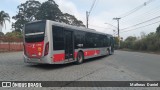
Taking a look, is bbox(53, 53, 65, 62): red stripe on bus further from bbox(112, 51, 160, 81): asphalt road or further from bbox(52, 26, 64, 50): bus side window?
bbox(112, 51, 160, 81): asphalt road

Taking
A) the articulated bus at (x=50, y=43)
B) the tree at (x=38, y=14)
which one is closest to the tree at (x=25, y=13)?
the tree at (x=38, y=14)

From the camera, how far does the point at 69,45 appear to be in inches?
557

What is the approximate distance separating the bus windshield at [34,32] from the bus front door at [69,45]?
2.14 metres

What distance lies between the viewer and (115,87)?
7875 millimetres

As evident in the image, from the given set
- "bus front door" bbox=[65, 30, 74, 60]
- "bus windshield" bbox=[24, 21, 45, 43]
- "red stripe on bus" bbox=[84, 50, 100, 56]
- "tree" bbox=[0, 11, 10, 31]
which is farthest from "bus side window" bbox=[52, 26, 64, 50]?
"tree" bbox=[0, 11, 10, 31]

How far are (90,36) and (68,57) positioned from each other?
508 centimetres

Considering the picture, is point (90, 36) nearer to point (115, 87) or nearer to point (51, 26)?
point (51, 26)

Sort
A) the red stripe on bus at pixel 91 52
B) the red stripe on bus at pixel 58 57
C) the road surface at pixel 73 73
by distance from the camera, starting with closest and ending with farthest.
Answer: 1. the road surface at pixel 73 73
2. the red stripe on bus at pixel 58 57
3. the red stripe on bus at pixel 91 52

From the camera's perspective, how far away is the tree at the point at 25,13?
74125 mm

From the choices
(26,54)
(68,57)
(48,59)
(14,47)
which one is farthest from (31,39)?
(14,47)

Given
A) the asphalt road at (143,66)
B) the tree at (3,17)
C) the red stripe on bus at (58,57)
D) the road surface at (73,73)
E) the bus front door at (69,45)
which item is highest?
the tree at (3,17)

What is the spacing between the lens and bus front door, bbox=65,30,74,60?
45.2 ft

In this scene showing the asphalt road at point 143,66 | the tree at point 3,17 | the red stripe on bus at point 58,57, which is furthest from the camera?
the tree at point 3,17

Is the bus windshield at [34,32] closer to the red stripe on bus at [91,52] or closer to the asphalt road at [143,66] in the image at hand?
the red stripe on bus at [91,52]
